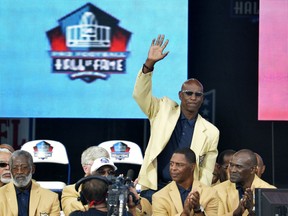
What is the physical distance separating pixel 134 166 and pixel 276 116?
1575 mm

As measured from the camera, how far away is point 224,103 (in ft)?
34.7

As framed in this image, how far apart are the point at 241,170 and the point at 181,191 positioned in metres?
0.49

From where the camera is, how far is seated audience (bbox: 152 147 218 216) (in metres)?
7.51

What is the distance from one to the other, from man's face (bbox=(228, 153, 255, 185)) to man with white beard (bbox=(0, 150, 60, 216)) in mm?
1346

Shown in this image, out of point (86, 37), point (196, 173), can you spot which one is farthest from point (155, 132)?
point (86, 37)

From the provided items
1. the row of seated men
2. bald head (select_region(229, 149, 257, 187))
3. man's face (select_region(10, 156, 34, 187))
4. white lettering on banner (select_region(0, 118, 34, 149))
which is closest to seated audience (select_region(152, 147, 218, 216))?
the row of seated men

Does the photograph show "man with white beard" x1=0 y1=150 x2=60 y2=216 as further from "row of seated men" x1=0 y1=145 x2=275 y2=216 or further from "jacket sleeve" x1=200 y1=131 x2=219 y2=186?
"jacket sleeve" x1=200 y1=131 x2=219 y2=186

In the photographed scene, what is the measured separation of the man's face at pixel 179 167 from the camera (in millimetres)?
7578

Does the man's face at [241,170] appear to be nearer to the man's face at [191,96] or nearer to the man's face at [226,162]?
the man's face at [191,96]

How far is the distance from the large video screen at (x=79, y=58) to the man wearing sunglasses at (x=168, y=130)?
1974 millimetres

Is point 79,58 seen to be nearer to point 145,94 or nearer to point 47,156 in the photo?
point 47,156

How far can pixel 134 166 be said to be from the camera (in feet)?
31.5

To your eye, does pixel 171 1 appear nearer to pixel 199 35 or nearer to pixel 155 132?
pixel 199 35

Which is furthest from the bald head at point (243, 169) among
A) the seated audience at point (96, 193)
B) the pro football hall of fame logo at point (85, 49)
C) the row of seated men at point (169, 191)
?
the pro football hall of fame logo at point (85, 49)
